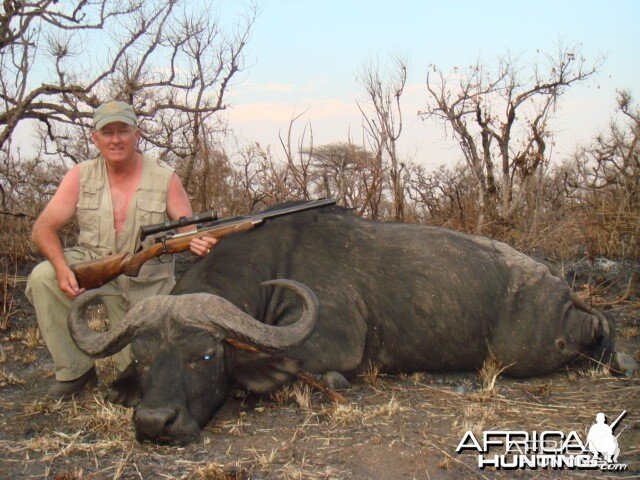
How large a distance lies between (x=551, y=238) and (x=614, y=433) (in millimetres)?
5206

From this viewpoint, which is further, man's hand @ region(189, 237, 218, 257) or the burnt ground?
man's hand @ region(189, 237, 218, 257)

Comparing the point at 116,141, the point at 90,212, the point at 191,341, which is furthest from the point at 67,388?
the point at 116,141

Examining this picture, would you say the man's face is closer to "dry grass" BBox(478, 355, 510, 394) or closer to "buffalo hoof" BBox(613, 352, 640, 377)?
"dry grass" BBox(478, 355, 510, 394)

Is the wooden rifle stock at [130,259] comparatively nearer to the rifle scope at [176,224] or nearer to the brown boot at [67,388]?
the rifle scope at [176,224]

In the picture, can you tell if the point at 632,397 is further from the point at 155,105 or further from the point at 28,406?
the point at 155,105

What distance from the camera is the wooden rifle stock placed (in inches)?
160

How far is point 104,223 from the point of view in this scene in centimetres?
451

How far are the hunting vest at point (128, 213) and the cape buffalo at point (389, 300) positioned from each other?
24.8 inches

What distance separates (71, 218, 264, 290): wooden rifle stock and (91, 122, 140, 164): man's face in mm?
694

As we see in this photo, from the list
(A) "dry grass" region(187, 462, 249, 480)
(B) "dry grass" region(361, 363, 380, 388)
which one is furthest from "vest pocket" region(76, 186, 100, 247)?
(A) "dry grass" region(187, 462, 249, 480)

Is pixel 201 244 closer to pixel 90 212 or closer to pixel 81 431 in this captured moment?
pixel 90 212

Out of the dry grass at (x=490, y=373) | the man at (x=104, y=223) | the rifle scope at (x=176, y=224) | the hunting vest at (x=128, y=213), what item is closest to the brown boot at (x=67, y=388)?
the man at (x=104, y=223)

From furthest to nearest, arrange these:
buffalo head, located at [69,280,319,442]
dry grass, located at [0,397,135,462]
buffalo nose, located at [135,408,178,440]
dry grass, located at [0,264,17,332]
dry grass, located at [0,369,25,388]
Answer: dry grass, located at [0,264,17,332]
dry grass, located at [0,369,25,388]
buffalo head, located at [69,280,319,442]
dry grass, located at [0,397,135,462]
buffalo nose, located at [135,408,178,440]

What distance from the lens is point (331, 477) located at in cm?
280
